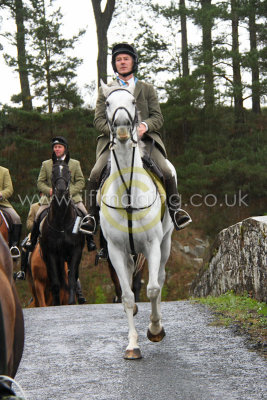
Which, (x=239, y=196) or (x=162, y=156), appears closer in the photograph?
(x=162, y=156)

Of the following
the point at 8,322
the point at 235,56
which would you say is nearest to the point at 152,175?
the point at 8,322

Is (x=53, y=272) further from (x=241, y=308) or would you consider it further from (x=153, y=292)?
(x=153, y=292)

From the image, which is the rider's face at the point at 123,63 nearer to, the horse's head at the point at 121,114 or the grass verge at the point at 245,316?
the horse's head at the point at 121,114

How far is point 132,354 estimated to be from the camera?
5.76 meters

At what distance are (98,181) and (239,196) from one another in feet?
56.8

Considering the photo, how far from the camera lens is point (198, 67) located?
21719 mm

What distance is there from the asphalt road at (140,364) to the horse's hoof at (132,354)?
73mm

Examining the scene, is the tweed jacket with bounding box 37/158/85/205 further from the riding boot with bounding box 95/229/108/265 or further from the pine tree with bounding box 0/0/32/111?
the pine tree with bounding box 0/0/32/111

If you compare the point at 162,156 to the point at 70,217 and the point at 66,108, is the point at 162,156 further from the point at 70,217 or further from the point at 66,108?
the point at 66,108

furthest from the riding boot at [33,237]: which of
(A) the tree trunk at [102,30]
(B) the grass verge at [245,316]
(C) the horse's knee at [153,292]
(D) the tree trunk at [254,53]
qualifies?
(D) the tree trunk at [254,53]

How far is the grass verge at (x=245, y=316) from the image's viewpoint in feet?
20.5

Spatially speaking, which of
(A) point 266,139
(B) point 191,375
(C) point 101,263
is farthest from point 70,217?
(A) point 266,139

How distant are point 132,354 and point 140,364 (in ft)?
0.78

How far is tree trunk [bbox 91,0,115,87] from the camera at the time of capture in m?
24.7
